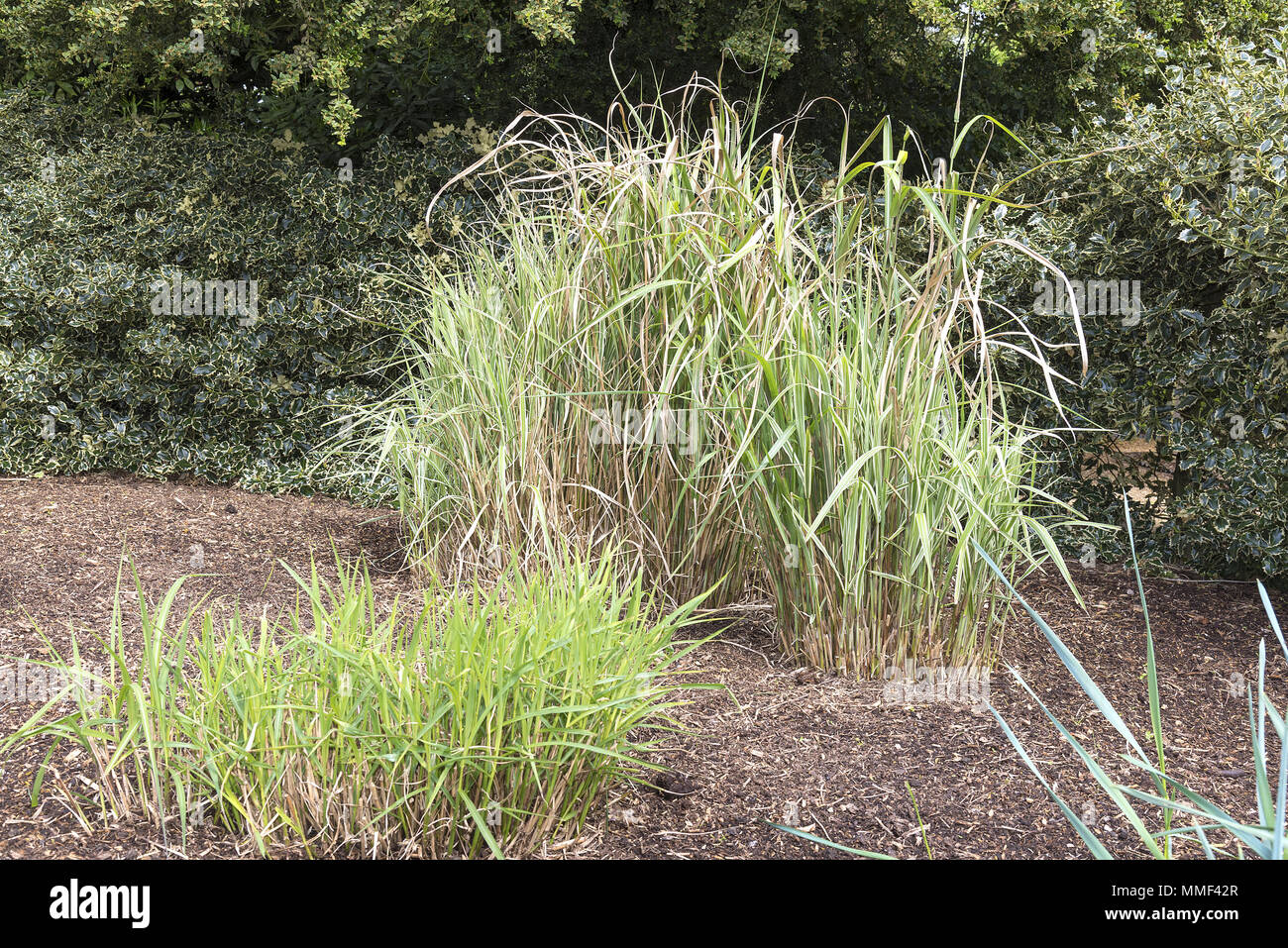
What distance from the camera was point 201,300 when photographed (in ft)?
18.1

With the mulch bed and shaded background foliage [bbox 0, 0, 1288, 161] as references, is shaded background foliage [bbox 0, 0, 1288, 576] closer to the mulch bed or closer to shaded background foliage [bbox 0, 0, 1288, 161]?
shaded background foliage [bbox 0, 0, 1288, 161]

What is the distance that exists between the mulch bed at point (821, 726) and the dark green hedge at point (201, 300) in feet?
4.38

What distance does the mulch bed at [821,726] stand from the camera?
6.86 feet

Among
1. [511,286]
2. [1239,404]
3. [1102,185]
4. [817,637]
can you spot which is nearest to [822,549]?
[817,637]

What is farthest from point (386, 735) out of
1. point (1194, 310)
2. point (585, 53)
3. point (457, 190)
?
point (585, 53)

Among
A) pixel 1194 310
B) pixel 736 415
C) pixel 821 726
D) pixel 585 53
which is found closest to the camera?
pixel 821 726

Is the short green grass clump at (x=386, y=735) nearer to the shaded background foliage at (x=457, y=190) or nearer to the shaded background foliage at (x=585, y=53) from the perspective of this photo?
the shaded background foliage at (x=457, y=190)

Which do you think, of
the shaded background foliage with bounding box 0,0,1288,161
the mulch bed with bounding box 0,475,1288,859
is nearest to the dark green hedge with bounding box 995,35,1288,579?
the mulch bed with bounding box 0,475,1288,859

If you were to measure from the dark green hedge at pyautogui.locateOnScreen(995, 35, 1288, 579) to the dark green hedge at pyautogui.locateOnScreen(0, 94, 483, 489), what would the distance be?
3128mm

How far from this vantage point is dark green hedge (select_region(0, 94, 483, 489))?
17.7ft

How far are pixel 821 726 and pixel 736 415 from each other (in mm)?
828

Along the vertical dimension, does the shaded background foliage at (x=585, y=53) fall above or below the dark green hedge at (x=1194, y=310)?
above

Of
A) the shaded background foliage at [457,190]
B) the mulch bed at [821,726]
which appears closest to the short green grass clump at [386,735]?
the mulch bed at [821,726]

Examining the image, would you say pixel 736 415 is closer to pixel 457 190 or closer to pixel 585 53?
pixel 457 190
